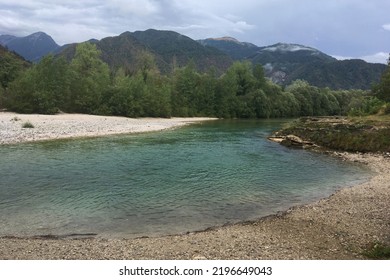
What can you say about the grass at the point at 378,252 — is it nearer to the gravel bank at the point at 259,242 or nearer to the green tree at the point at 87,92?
the gravel bank at the point at 259,242

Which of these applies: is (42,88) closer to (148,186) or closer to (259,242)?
(148,186)

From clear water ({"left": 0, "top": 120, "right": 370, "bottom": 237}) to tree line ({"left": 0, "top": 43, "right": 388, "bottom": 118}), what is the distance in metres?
39.8

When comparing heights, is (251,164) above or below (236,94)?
below

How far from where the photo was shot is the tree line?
76.1 meters

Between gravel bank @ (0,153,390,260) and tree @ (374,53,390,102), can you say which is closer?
gravel bank @ (0,153,390,260)

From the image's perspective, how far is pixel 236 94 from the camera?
126062mm

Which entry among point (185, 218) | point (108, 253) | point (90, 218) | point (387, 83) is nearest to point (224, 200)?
point (185, 218)

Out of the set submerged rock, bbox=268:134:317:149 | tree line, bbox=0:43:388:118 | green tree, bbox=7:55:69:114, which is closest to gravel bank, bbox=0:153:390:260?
submerged rock, bbox=268:134:317:149

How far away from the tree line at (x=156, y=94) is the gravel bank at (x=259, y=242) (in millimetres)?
50592

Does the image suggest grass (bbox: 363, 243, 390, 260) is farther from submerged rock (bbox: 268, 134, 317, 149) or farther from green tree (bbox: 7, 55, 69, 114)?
green tree (bbox: 7, 55, 69, 114)

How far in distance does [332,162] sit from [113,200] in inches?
899

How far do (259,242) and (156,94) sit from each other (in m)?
89.5

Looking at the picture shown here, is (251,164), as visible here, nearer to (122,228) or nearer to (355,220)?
(355,220)

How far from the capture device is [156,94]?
325 ft
